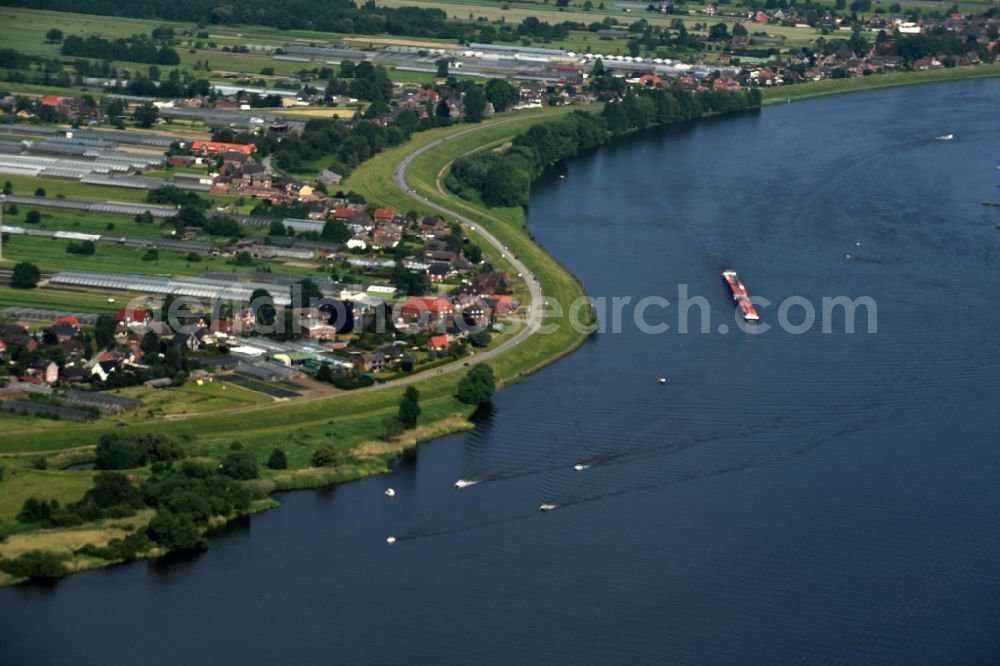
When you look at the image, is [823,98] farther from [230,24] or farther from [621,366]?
[621,366]

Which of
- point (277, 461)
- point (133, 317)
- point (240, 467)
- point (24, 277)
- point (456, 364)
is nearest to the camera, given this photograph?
point (240, 467)

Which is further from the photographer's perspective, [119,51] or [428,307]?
[119,51]

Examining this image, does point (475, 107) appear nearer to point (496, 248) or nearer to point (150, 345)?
point (496, 248)

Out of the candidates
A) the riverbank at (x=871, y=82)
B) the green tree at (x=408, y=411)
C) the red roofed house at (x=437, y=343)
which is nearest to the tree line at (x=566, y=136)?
the riverbank at (x=871, y=82)

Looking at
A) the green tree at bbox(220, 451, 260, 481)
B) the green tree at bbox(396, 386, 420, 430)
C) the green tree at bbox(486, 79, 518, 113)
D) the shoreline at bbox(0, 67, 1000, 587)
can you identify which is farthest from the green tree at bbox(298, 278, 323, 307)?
the green tree at bbox(486, 79, 518, 113)

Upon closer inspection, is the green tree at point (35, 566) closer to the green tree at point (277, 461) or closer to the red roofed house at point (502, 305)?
the green tree at point (277, 461)

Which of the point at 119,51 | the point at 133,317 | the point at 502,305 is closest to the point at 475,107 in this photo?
the point at 119,51

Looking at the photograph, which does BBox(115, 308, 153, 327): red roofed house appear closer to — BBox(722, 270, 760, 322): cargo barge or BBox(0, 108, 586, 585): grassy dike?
BBox(0, 108, 586, 585): grassy dike
